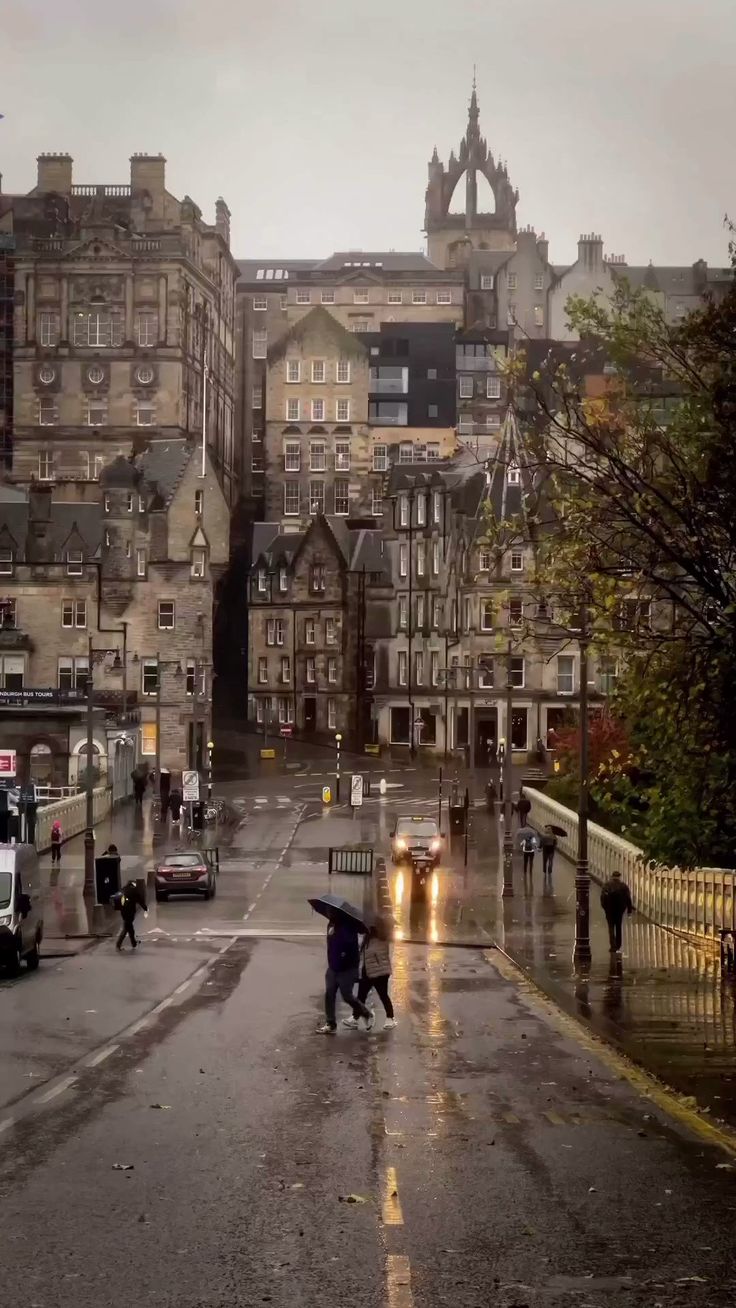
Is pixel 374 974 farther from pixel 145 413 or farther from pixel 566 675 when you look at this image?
pixel 145 413

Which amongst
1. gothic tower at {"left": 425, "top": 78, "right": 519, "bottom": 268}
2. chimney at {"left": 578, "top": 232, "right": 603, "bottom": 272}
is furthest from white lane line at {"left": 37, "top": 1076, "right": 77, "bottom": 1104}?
gothic tower at {"left": 425, "top": 78, "right": 519, "bottom": 268}

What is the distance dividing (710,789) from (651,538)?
4.65 metres

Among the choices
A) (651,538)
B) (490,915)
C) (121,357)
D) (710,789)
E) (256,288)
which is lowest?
(490,915)

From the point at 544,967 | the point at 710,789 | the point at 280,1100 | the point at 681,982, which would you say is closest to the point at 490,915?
the point at 544,967

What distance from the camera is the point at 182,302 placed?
12531 cm

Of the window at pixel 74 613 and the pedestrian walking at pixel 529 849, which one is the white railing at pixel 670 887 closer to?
the pedestrian walking at pixel 529 849

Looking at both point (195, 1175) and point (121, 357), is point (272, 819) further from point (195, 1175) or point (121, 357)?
point (195, 1175)

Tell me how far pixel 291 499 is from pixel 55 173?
Answer: 28.9m

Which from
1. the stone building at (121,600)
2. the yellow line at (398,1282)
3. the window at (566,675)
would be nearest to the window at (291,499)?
the stone building at (121,600)

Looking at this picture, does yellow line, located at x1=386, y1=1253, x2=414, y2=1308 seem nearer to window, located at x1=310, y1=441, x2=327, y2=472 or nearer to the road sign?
the road sign

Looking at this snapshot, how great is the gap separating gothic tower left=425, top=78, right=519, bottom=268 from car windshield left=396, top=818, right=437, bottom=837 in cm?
11967

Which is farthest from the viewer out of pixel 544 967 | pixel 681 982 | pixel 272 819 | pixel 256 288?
pixel 256 288

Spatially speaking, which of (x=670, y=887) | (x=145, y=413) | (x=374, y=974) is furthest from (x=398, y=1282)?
(x=145, y=413)

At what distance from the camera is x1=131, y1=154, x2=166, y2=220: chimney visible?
5172 inches
